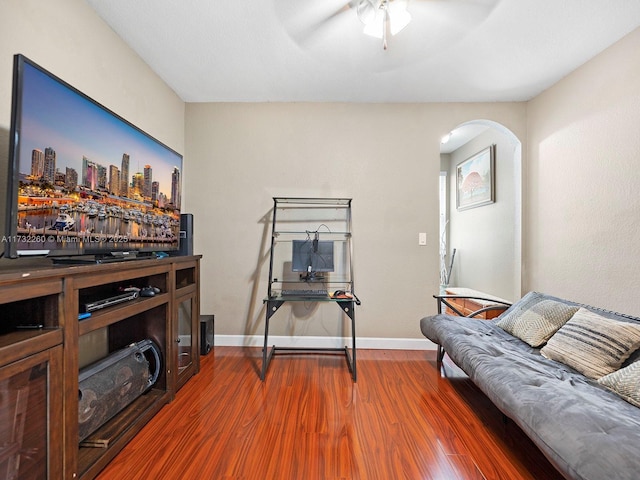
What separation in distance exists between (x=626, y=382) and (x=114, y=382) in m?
2.50

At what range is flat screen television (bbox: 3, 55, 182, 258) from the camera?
1104 millimetres

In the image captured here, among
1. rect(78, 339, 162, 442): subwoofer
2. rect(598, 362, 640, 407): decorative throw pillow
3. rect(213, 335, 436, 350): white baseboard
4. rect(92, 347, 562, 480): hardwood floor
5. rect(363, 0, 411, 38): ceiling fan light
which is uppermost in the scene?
rect(363, 0, 411, 38): ceiling fan light

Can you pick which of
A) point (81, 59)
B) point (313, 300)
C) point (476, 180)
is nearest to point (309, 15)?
point (81, 59)

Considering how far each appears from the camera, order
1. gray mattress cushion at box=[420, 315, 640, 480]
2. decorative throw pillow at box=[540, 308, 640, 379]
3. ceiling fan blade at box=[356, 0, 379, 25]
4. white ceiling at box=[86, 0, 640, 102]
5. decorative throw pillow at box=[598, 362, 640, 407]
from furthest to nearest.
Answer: white ceiling at box=[86, 0, 640, 102]
ceiling fan blade at box=[356, 0, 379, 25]
decorative throw pillow at box=[540, 308, 640, 379]
decorative throw pillow at box=[598, 362, 640, 407]
gray mattress cushion at box=[420, 315, 640, 480]

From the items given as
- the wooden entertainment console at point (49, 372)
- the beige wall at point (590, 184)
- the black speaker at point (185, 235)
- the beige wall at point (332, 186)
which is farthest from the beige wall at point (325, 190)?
the wooden entertainment console at point (49, 372)

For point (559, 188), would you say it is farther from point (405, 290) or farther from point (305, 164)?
point (305, 164)

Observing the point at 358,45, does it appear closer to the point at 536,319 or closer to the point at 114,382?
the point at 536,319

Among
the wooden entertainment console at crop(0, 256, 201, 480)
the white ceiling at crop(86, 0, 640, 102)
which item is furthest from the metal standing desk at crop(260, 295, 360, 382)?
the white ceiling at crop(86, 0, 640, 102)

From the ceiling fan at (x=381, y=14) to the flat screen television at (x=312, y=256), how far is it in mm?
1610

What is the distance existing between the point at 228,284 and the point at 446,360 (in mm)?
2227

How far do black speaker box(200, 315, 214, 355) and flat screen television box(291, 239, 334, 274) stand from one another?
38.1 inches

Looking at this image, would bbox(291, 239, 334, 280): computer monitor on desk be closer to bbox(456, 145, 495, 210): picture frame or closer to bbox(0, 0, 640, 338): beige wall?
bbox(0, 0, 640, 338): beige wall

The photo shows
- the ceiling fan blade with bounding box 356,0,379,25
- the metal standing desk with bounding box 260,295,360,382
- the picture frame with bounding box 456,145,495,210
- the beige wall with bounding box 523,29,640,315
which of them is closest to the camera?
the ceiling fan blade with bounding box 356,0,379,25

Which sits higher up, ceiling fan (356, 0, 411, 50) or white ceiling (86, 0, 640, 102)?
white ceiling (86, 0, 640, 102)
